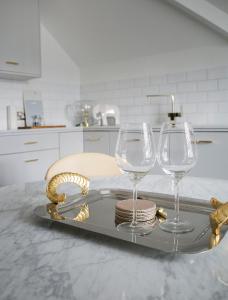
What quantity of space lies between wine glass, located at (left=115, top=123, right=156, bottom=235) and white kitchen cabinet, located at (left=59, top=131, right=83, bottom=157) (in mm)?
3084

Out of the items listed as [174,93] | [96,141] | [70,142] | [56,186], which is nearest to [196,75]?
[174,93]

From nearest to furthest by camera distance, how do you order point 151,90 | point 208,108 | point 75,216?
point 75,216, point 208,108, point 151,90

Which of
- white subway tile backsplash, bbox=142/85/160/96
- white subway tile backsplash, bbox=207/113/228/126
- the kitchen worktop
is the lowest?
the kitchen worktop

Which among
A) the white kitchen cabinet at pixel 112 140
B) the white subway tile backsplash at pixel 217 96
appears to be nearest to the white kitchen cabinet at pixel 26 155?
the white kitchen cabinet at pixel 112 140

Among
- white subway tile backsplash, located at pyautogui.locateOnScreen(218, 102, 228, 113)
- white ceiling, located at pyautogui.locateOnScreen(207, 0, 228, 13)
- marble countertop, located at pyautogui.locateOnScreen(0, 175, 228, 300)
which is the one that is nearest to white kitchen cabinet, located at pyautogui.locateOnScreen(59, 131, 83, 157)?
white subway tile backsplash, located at pyautogui.locateOnScreen(218, 102, 228, 113)

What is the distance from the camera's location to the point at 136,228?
708 mm

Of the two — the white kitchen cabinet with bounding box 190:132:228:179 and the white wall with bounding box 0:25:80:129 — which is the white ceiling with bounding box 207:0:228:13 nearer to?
the white kitchen cabinet with bounding box 190:132:228:179

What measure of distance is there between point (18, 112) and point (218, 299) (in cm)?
371

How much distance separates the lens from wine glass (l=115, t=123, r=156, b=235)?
2.37ft

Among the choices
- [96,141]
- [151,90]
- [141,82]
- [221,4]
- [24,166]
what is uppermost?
[221,4]

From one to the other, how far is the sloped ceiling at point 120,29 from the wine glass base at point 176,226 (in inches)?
119

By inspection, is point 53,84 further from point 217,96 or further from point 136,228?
point 136,228

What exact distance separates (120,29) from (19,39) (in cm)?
113

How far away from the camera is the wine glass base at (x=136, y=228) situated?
0.69 meters
